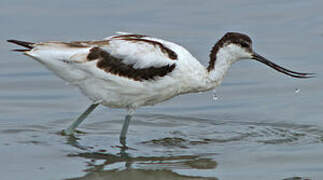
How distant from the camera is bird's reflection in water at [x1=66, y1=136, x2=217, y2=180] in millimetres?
9289

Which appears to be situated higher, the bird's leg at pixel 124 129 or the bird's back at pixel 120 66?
the bird's back at pixel 120 66

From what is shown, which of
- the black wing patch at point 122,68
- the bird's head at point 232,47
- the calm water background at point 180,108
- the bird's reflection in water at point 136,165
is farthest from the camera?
the bird's head at point 232,47

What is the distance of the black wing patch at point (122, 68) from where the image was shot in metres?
10.1

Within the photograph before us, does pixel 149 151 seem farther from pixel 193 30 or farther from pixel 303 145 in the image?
pixel 193 30

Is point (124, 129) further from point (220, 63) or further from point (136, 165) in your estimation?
point (220, 63)

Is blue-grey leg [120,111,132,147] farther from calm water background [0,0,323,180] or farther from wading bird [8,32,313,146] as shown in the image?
wading bird [8,32,313,146]

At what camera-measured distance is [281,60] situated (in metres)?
14.0

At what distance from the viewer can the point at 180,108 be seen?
12.3m

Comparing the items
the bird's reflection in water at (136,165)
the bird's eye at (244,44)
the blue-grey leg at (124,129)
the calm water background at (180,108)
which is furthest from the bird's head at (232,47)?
the bird's reflection in water at (136,165)

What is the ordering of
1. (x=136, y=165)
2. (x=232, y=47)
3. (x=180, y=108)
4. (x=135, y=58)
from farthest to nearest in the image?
1. (x=180, y=108)
2. (x=232, y=47)
3. (x=135, y=58)
4. (x=136, y=165)

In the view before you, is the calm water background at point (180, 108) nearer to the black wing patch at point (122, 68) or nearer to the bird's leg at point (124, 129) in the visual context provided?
the bird's leg at point (124, 129)

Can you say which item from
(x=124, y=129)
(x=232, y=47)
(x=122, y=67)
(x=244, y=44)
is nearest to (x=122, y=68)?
(x=122, y=67)

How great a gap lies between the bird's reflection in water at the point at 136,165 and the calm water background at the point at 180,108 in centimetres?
1

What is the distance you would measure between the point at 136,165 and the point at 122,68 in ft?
3.85
